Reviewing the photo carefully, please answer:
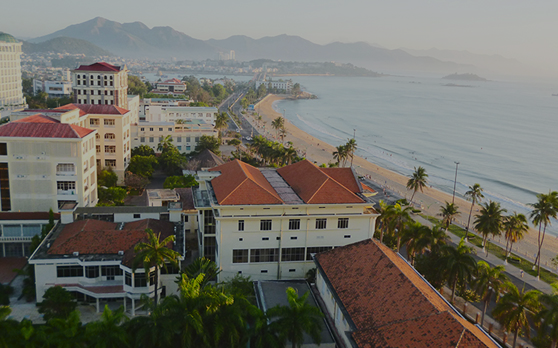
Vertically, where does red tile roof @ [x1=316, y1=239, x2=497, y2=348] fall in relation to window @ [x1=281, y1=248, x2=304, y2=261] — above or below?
above

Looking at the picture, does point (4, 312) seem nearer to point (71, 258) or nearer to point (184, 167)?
point (71, 258)

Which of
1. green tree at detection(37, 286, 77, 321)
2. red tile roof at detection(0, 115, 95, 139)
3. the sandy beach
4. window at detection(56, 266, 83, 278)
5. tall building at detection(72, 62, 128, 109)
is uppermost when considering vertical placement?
tall building at detection(72, 62, 128, 109)


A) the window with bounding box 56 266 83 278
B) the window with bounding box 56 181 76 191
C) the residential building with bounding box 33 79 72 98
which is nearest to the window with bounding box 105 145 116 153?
the window with bounding box 56 181 76 191

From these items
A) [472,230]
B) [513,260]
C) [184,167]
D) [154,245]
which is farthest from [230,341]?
[184,167]

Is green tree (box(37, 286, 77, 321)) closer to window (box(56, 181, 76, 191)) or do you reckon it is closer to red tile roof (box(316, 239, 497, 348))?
red tile roof (box(316, 239, 497, 348))

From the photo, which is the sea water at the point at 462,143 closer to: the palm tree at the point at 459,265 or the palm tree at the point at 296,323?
the palm tree at the point at 459,265

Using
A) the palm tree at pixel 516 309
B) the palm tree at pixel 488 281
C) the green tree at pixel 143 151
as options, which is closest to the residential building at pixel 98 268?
the palm tree at pixel 488 281
